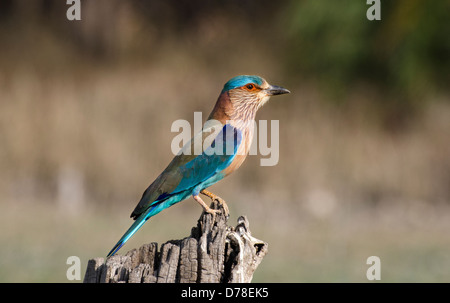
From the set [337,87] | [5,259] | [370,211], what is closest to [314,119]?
[337,87]

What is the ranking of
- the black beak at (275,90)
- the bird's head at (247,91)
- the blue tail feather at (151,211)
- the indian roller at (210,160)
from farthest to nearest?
the black beak at (275,90) → the bird's head at (247,91) → the indian roller at (210,160) → the blue tail feather at (151,211)

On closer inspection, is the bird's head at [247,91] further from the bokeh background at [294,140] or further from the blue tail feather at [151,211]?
the bokeh background at [294,140]

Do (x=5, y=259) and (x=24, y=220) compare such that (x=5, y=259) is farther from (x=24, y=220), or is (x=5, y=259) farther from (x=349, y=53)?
(x=349, y=53)

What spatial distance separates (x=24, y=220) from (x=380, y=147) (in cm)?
760

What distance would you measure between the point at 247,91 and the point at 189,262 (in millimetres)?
2084

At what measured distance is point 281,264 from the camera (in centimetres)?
1194

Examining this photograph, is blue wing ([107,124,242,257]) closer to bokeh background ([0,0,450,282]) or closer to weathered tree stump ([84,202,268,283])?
weathered tree stump ([84,202,268,283])

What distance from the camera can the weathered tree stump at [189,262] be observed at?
4.29 meters

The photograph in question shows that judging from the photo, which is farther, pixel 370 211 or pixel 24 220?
pixel 370 211

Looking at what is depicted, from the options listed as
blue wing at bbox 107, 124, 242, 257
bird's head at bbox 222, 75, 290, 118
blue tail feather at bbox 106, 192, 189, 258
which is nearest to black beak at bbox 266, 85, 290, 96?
bird's head at bbox 222, 75, 290, 118

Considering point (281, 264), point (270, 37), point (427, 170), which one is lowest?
point (281, 264)

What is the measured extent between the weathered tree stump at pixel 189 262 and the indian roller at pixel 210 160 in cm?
50

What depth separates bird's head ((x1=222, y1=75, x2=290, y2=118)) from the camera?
5.89 m

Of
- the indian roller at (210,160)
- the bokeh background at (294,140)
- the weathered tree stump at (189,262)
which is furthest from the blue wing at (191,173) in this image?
the bokeh background at (294,140)
